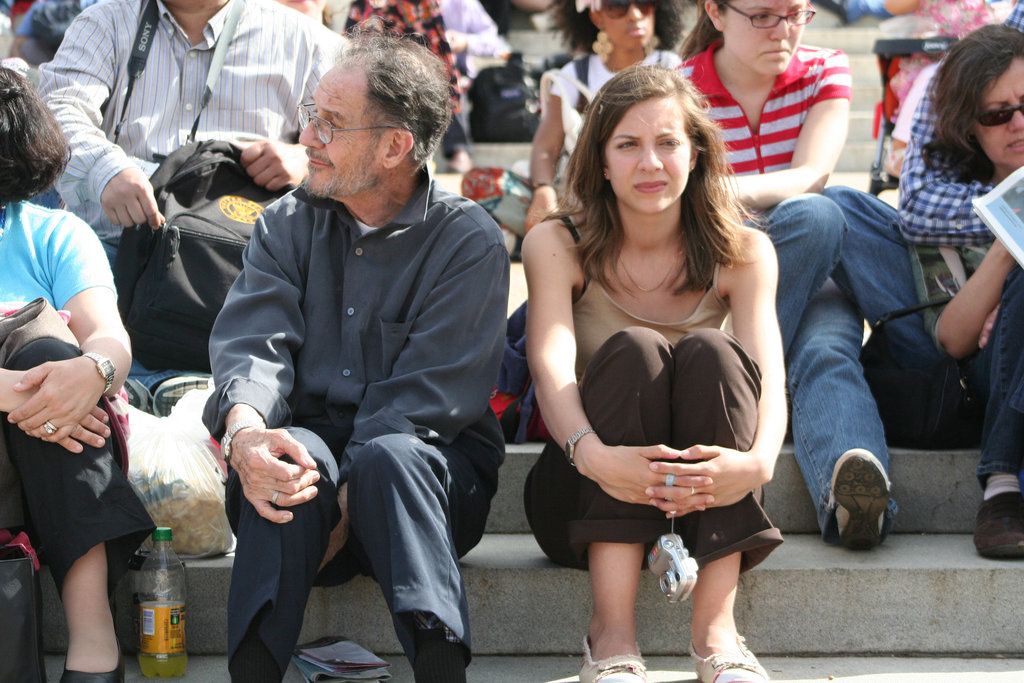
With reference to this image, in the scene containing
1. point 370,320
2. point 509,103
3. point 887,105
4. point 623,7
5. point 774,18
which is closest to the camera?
point 370,320

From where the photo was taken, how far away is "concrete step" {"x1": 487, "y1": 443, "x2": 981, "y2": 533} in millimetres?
3234

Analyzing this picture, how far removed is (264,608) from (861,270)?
6.75 feet

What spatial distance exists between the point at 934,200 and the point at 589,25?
82.2 inches

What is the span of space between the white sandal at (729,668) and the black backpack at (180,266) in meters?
1.74

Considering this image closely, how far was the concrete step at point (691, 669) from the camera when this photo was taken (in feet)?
8.98

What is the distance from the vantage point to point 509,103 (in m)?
7.14

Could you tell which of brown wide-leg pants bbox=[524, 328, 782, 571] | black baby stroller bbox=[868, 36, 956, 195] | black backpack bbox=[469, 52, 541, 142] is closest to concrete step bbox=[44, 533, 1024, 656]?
brown wide-leg pants bbox=[524, 328, 782, 571]

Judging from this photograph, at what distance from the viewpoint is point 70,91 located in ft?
12.2

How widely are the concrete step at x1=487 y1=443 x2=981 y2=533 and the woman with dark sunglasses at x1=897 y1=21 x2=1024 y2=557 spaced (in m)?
0.12

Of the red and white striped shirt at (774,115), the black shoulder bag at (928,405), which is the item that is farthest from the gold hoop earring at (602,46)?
the black shoulder bag at (928,405)

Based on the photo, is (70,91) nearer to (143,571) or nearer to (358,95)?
(358,95)

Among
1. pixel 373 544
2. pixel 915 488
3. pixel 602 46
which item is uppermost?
pixel 602 46

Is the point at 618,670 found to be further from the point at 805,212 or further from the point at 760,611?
the point at 805,212

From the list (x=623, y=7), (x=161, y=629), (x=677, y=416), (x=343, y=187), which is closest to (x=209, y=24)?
(x=343, y=187)
